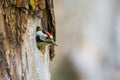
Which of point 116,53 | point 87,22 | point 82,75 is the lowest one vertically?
point 82,75

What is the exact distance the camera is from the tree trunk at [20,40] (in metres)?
0.98

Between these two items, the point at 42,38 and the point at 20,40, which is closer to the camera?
the point at 20,40

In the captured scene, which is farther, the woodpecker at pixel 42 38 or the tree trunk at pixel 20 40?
the woodpecker at pixel 42 38

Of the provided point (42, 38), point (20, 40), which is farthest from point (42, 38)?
point (20, 40)

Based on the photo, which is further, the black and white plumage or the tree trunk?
the black and white plumage

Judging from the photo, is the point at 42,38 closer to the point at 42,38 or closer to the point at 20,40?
the point at 42,38

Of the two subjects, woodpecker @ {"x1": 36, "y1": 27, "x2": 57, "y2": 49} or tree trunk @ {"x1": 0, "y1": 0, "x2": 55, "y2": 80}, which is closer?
tree trunk @ {"x1": 0, "y1": 0, "x2": 55, "y2": 80}

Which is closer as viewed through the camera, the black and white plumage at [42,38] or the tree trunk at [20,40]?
the tree trunk at [20,40]

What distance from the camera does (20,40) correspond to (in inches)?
40.9

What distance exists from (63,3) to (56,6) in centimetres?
9

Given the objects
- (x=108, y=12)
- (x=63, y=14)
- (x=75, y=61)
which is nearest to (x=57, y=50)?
(x=75, y=61)

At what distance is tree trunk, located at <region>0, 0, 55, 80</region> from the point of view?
0.98 meters

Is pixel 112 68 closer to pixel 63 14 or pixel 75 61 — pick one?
pixel 75 61

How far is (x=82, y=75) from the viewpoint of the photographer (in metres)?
2.64
